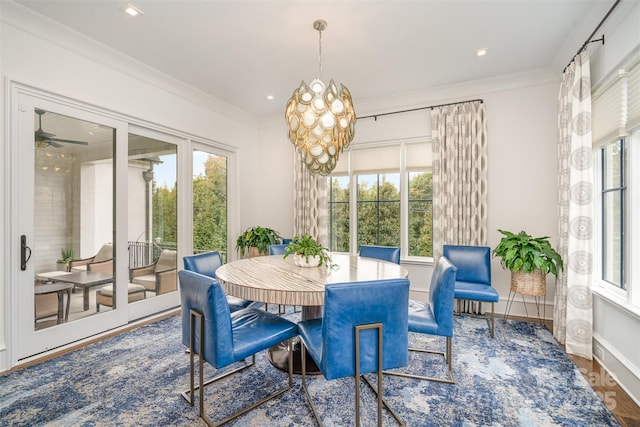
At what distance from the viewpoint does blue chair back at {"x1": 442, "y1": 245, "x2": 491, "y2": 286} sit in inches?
137

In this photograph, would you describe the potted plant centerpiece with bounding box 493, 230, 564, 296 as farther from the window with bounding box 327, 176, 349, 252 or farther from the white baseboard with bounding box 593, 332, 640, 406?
the window with bounding box 327, 176, 349, 252

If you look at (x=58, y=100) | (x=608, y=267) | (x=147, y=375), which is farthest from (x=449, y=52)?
(x=147, y=375)

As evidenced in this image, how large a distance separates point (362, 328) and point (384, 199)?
10.7 ft

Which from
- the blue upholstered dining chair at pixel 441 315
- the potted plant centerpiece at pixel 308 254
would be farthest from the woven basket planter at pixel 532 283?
the potted plant centerpiece at pixel 308 254

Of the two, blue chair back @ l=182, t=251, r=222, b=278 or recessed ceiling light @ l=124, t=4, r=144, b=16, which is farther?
blue chair back @ l=182, t=251, r=222, b=278

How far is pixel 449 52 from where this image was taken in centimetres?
326

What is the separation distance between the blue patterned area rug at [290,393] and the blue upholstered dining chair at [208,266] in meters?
0.51

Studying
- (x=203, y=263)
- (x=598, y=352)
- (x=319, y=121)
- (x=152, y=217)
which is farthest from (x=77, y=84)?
(x=598, y=352)

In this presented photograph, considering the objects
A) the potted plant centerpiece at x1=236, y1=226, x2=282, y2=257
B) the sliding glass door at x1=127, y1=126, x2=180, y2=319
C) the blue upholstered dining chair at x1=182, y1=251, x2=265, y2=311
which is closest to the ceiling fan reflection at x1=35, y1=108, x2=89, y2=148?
the sliding glass door at x1=127, y1=126, x2=180, y2=319

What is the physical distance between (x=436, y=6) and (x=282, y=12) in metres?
1.27

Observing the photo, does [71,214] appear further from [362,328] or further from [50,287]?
[362,328]

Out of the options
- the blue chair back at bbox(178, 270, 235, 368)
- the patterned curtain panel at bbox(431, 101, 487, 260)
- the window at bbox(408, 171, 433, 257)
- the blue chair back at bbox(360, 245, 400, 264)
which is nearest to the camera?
the blue chair back at bbox(178, 270, 235, 368)

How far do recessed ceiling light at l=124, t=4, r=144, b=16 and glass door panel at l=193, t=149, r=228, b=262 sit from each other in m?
2.00

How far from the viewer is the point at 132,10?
2.54 metres
